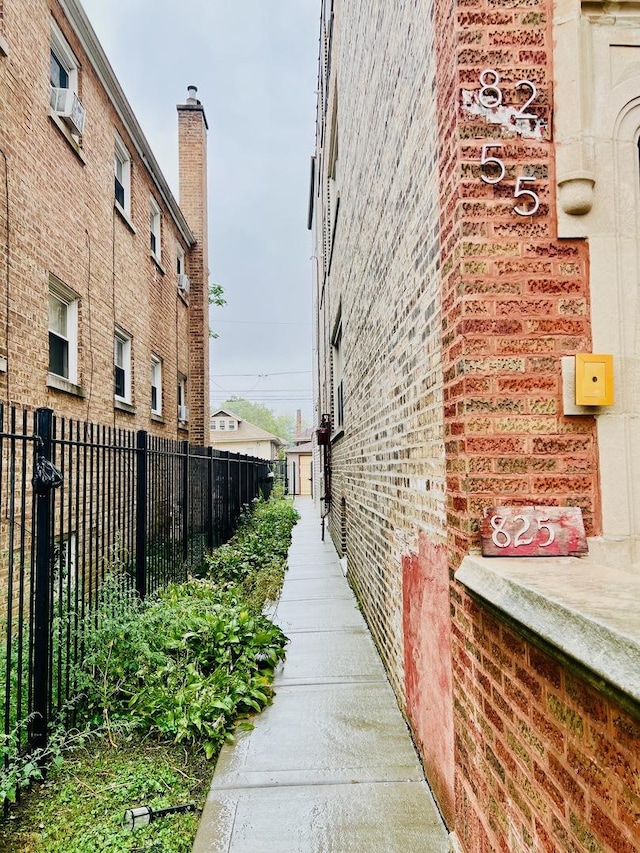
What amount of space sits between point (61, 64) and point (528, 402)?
26.1 feet

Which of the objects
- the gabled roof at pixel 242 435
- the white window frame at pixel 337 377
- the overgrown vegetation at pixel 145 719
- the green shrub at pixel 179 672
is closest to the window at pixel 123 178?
the white window frame at pixel 337 377

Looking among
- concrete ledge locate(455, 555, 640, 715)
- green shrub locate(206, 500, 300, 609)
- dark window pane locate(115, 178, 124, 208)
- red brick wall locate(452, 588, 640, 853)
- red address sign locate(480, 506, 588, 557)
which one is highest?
dark window pane locate(115, 178, 124, 208)

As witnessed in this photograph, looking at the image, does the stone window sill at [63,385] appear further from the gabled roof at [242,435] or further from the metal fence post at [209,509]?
the gabled roof at [242,435]

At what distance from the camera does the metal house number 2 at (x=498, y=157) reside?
2094 millimetres

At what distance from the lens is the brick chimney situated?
47.1ft

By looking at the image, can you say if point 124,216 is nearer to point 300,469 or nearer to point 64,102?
point 64,102

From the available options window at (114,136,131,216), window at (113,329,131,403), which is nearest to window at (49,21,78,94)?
window at (114,136,131,216)

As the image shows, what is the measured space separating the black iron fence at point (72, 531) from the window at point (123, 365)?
1902 millimetres

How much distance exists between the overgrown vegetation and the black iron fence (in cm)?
19

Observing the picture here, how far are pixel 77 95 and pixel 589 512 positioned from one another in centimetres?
818

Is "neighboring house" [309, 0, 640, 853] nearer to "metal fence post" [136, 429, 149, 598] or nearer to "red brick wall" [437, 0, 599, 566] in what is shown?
"red brick wall" [437, 0, 599, 566]

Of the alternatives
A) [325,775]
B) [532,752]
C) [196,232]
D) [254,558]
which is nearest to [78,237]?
[254,558]

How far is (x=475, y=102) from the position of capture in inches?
83.4

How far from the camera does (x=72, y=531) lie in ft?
16.4
